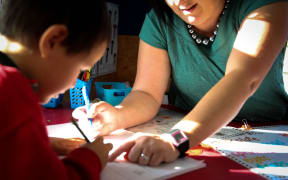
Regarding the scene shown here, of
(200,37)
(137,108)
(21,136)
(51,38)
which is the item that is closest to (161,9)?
(200,37)

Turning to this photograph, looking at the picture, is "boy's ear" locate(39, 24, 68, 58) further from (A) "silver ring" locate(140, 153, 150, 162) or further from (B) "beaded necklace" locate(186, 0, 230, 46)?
(B) "beaded necklace" locate(186, 0, 230, 46)

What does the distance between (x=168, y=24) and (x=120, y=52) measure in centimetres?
59

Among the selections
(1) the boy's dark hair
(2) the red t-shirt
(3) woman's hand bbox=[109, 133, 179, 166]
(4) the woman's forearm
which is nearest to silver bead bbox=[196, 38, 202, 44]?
(4) the woman's forearm

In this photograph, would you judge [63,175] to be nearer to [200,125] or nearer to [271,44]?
[200,125]

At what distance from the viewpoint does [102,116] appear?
869 millimetres

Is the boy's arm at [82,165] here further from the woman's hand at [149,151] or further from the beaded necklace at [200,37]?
the beaded necklace at [200,37]

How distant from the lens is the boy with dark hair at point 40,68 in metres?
0.41

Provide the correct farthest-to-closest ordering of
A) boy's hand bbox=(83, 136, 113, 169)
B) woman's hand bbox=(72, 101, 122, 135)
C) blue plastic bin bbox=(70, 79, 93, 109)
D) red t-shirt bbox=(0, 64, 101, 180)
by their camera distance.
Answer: blue plastic bin bbox=(70, 79, 93, 109) → woman's hand bbox=(72, 101, 122, 135) → boy's hand bbox=(83, 136, 113, 169) → red t-shirt bbox=(0, 64, 101, 180)

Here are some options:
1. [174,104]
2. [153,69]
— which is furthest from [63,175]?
[174,104]

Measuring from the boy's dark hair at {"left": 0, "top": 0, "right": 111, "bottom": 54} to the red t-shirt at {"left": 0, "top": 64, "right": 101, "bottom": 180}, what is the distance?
0.08 metres

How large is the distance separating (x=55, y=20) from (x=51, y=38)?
0.09 ft

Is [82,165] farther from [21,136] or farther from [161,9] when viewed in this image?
[161,9]

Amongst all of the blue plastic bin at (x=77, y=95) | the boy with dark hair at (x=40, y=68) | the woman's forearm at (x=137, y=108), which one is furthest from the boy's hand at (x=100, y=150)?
the blue plastic bin at (x=77, y=95)

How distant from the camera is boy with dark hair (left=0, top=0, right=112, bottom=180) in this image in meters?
0.41
